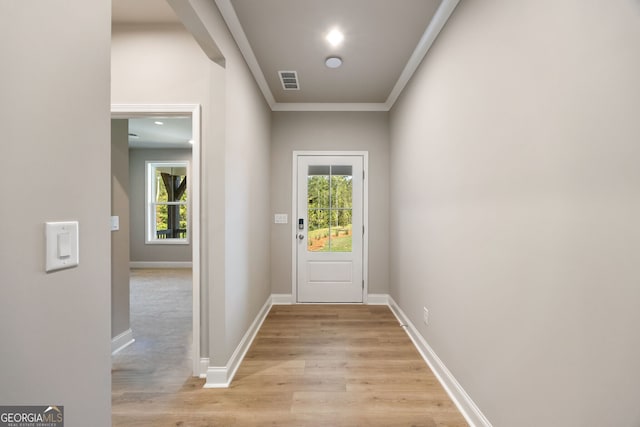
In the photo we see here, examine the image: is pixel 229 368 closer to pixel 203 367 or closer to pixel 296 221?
pixel 203 367

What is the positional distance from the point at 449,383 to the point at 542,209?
141 centimetres

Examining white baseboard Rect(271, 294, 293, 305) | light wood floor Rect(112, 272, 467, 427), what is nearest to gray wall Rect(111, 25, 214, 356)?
light wood floor Rect(112, 272, 467, 427)

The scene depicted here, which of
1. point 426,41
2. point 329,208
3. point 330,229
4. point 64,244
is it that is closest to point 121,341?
point 64,244

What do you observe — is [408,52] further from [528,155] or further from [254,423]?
[254,423]

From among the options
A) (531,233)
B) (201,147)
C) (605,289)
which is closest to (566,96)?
(531,233)

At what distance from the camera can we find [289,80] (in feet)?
9.78

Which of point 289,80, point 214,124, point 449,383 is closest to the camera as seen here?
point 449,383

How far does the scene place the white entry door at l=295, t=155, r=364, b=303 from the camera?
146 inches

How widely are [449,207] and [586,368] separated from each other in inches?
45.5

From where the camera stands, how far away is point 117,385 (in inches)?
77.7

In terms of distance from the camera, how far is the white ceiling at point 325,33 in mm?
1937

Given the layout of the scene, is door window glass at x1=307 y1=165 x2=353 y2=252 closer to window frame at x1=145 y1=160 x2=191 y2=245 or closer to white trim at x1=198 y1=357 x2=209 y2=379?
white trim at x1=198 y1=357 x2=209 y2=379

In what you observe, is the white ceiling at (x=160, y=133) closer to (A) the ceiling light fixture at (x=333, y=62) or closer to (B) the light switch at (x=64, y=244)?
(A) the ceiling light fixture at (x=333, y=62)

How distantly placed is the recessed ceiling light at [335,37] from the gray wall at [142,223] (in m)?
5.29
